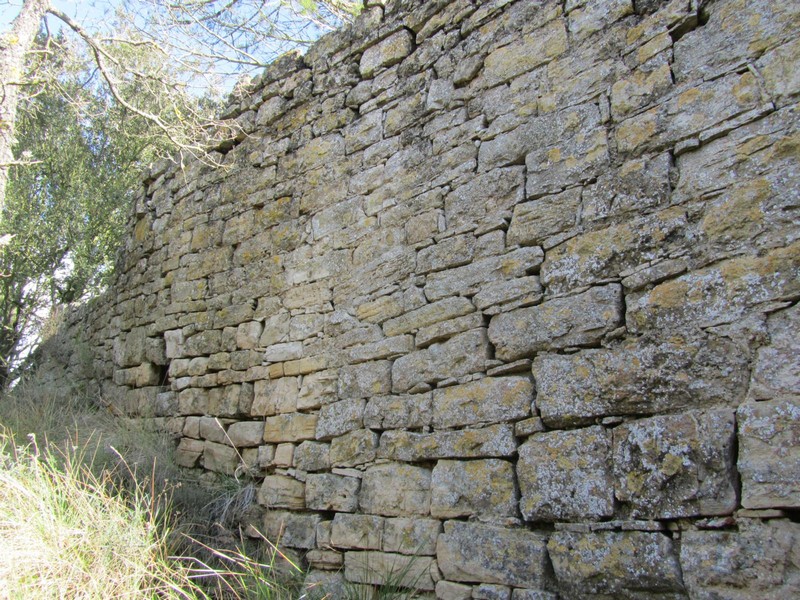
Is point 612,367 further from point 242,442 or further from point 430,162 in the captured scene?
point 242,442

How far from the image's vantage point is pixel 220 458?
4.18 metres

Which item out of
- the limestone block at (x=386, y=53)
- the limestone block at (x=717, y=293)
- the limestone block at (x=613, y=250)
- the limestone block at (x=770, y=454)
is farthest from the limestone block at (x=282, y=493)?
the limestone block at (x=386, y=53)

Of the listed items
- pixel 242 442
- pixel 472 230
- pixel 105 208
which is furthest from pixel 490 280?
pixel 105 208

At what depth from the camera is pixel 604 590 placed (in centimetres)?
223

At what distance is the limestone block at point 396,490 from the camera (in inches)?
116

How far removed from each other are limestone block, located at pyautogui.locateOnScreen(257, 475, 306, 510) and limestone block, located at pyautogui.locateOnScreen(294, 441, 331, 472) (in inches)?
4.0

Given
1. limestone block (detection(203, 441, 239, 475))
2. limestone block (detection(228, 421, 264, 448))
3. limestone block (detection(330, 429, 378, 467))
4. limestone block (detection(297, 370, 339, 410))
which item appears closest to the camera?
limestone block (detection(330, 429, 378, 467))

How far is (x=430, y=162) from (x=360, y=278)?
78 centimetres

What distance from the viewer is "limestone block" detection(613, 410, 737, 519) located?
2092mm

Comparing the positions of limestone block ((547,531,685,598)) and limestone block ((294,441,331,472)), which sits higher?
limestone block ((294,441,331,472))

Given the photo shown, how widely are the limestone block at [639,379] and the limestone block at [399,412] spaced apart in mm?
635

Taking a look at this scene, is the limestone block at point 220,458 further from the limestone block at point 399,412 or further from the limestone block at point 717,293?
the limestone block at point 717,293

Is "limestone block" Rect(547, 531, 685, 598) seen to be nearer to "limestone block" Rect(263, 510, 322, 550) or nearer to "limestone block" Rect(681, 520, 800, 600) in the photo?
"limestone block" Rect(681, 520, 800, 600)

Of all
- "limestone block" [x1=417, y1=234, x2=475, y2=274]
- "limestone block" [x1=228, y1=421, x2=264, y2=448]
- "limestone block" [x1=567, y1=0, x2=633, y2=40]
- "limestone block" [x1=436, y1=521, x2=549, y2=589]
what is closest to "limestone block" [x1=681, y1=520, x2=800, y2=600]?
"limestone block" [x1=436, y1=521, x2=549, y2=589]
